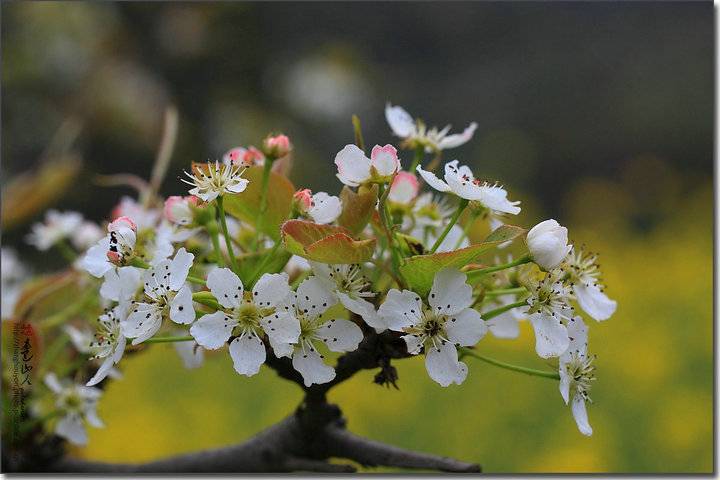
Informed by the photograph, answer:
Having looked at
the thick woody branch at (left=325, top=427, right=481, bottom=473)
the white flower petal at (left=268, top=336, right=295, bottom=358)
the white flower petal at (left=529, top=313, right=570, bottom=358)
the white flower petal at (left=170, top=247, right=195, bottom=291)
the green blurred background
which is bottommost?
the green blurred background

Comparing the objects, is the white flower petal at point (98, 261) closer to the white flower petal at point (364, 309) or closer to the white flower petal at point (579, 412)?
the white flower petal at point (364, 309)

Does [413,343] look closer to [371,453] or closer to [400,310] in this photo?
[400,310]

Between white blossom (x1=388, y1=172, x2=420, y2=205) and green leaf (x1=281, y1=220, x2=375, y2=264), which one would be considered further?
white blossom (x1=388, y1=172, x2=420, y2=205)

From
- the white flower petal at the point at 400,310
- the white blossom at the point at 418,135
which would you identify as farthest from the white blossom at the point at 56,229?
the white flower petal at the point at 400,310

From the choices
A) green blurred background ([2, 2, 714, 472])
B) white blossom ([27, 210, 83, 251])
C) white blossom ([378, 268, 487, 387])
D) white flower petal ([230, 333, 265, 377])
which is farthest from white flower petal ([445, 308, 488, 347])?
white blossom ([27, 210, 83, 251])

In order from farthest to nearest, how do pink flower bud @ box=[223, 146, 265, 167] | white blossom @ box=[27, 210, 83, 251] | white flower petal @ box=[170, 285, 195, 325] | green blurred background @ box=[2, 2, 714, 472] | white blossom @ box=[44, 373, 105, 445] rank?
1. green blurred background @ box=[2, 2, 714, 472]
2. white blossom @ box=[27, 210, 83, 251]
3. white blossom @ box=[44, 373, 105, 445]
4. pink flower bud @ box=[223, 146, 265, 167]
5. white flower petal @ box=[170, 285, 195, 325]

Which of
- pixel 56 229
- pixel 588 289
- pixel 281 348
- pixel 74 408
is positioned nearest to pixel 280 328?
pixel 281 348

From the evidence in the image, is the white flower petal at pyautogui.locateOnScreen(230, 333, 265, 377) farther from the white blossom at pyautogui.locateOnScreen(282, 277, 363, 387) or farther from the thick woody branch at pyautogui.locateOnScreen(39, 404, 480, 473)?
the thick woody branch at pyautogui.locateOnScreen(39, 404, 480, 473)
